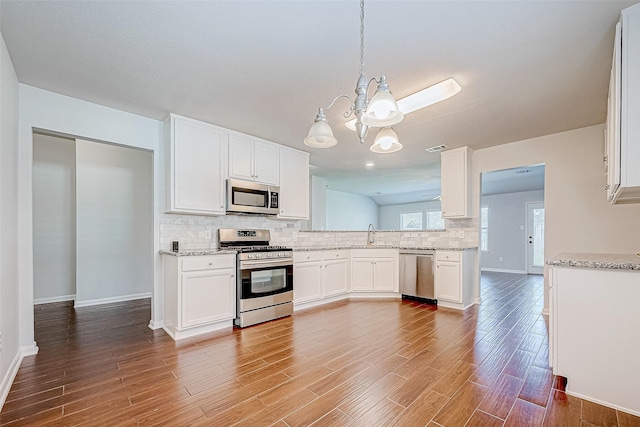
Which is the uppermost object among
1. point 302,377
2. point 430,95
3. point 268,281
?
point 430,95

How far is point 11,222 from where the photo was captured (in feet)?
7.48

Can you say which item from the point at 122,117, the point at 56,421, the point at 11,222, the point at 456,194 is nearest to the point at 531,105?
the point at 456,194

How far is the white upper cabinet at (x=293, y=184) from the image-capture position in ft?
14.1

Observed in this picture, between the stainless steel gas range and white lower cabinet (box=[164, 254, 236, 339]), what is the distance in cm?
10

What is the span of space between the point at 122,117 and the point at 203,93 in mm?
1132

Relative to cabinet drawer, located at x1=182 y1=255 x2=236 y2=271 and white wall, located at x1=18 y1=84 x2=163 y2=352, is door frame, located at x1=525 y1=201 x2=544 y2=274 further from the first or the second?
white wall, located at x1=18 y1=84 x2=163 y2=352

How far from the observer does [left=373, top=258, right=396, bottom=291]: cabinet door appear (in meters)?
4.73

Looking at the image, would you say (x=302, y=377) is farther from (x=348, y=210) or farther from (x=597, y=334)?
(x=348, y=210)

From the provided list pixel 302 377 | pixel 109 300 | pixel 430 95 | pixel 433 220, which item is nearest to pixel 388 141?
pixel 430 95

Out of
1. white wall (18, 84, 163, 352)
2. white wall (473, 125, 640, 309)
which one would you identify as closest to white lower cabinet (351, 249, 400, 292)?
white wall (473, 125, 640, 309)

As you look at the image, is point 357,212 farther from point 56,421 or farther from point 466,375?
point 56,421

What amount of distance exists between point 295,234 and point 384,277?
1598 millimetres

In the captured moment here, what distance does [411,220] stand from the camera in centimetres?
1127

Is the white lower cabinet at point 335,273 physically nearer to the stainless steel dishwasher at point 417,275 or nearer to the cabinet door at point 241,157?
the stainless steel dishwasher at point 417,275
